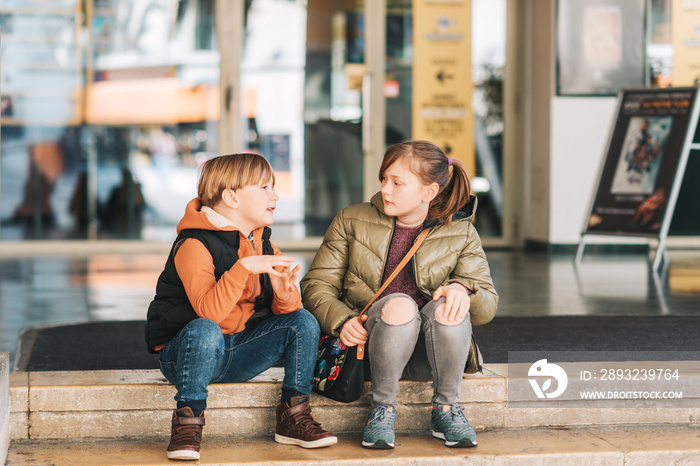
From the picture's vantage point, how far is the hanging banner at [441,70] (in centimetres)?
788

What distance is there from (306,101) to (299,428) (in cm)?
571

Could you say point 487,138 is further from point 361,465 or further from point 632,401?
point 361,465

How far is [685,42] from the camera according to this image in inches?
309

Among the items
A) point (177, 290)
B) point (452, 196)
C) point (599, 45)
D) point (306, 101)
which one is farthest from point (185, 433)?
point (599, 45)

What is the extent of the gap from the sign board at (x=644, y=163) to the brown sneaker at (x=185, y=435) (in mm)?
4530

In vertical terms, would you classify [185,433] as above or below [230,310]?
below

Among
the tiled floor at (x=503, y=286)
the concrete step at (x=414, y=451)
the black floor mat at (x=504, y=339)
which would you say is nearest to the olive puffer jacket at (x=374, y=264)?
the concrete step at (x=414, y=451)

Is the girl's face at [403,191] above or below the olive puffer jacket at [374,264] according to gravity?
above

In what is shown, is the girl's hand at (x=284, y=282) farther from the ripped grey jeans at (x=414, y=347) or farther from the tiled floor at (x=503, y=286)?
the tiled floor at (x=503, y=286)

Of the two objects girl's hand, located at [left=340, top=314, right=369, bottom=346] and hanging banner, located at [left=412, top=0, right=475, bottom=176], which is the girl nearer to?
girl's hand, located at [left=340, top=314, right=369, bottom=346]

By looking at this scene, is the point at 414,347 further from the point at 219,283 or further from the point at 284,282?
the point at 219,283

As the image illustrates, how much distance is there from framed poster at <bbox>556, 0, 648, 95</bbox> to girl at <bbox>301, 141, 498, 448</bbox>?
534 cm

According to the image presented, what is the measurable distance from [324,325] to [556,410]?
0.79 m

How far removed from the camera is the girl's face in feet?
8.67
